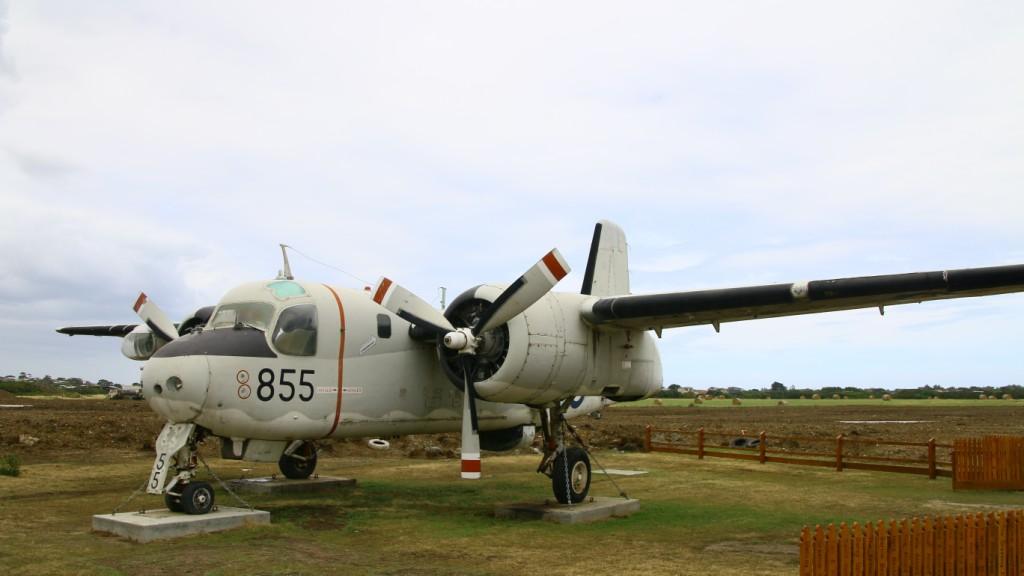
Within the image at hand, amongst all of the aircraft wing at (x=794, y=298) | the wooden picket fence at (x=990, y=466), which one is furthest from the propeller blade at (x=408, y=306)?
the wooden picket fence at (x=990, y=466)

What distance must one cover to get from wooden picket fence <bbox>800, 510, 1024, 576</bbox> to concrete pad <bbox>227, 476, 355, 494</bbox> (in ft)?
39.0

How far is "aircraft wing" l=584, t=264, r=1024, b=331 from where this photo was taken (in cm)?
1210

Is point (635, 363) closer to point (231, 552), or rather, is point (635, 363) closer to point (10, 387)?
point (231, 552)

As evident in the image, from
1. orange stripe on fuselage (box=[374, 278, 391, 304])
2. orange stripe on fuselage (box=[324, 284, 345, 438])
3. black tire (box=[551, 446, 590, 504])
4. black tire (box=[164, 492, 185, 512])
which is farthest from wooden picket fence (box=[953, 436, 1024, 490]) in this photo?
black tire (box=[164, 492, 185, 512])

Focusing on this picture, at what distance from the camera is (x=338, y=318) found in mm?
14578

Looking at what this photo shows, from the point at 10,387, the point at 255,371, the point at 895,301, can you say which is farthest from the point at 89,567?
the point at 10,387

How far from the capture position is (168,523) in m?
12.0

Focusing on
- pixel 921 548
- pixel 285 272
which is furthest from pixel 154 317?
pixel 921 548

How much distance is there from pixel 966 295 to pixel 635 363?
19.2ft

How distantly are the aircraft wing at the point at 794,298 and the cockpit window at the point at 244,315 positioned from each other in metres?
5.53

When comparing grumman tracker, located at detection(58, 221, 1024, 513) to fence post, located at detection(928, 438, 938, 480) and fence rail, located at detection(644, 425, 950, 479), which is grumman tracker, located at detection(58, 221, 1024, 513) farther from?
fence rail, located at detection(644, 425, 950, 479)

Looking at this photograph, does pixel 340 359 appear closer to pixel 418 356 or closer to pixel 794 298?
pixel 418 356

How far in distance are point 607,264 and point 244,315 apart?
797cm

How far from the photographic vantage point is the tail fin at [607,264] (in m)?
17.8
